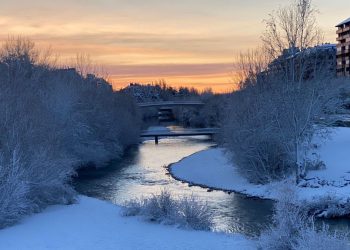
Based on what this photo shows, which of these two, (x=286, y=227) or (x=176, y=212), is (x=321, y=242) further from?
(x=176, y=212)

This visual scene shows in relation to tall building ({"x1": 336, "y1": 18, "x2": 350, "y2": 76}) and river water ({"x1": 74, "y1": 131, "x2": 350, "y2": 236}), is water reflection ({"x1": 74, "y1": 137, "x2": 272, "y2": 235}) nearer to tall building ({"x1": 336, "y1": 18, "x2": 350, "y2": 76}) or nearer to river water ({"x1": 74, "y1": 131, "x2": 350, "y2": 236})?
river water ({"x1": 74, "y1": 131, "x2": 350, "y2": 236})

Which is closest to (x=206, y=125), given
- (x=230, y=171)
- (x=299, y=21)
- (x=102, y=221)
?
(x=230, y=171)

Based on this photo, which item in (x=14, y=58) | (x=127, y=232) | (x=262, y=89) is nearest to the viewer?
(x=127, y=232)

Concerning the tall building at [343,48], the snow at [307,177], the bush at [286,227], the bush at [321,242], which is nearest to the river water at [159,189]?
the snow at [307,177]

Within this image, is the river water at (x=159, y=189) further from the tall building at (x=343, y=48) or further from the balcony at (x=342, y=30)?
the balcony at (x=342, y=30)

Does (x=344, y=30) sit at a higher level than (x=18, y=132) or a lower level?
higher

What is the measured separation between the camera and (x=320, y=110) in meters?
29.3

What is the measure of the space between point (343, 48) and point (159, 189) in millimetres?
84807

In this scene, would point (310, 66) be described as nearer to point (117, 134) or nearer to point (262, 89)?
point (262, 89)

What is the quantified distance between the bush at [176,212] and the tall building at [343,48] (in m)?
89.5

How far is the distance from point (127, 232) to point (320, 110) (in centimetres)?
1723

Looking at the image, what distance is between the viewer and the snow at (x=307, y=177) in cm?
2584

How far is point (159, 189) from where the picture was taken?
29062 mm

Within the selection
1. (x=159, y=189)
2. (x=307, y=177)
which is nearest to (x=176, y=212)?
(x=159, y=189)
